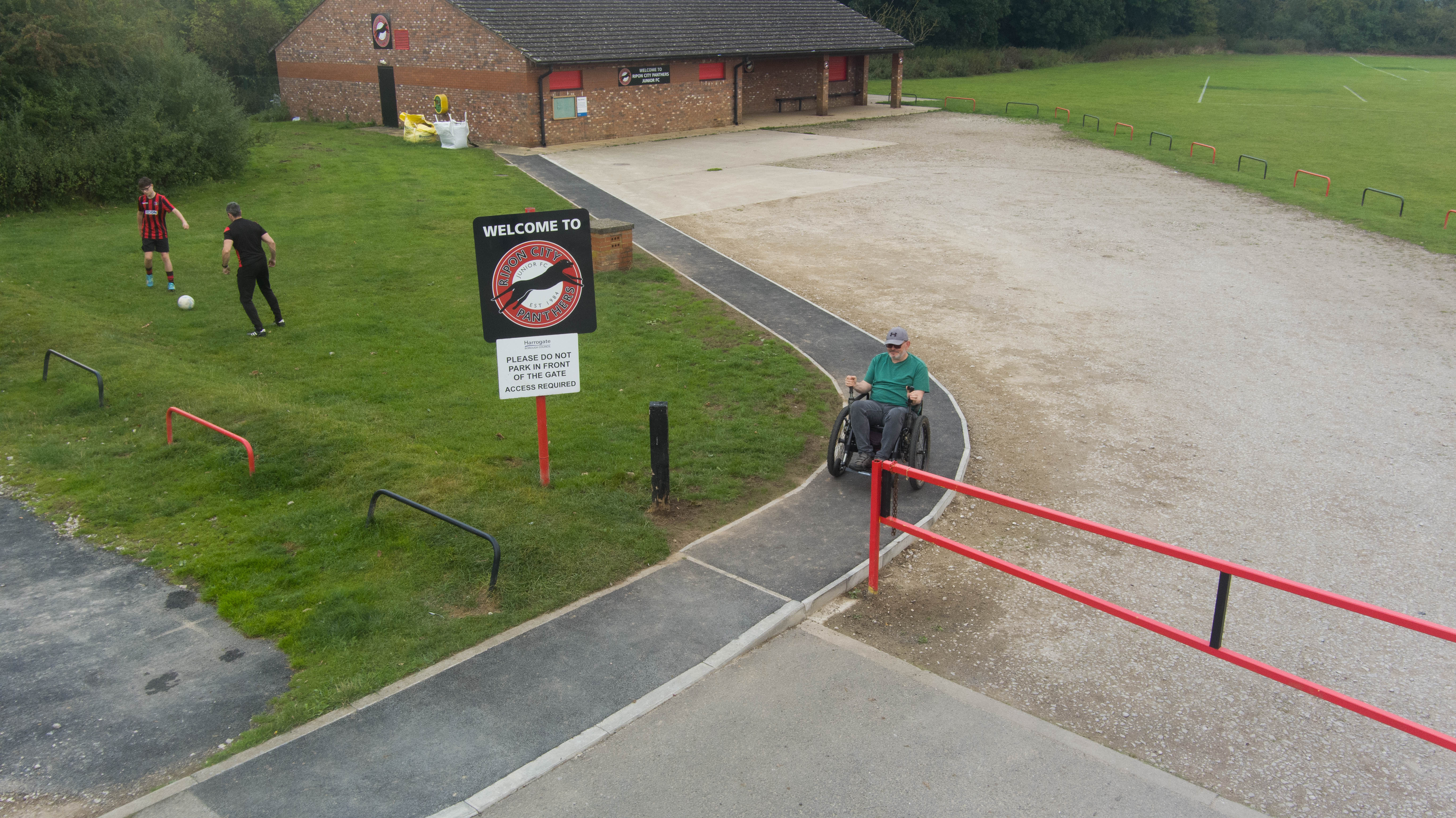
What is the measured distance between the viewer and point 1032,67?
72.2 m

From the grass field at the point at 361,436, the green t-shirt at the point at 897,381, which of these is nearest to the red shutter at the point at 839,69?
the grass field at the point at 361,436

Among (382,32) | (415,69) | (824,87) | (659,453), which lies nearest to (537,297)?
(659,453)

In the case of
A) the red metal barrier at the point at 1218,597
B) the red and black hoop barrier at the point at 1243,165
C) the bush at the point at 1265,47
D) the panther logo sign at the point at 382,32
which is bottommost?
the red metal barrier at the point at 1218,597

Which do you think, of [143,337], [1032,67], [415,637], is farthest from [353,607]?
[1032,67]

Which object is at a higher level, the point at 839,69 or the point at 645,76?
the point at 839,69

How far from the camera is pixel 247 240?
41.5 ft

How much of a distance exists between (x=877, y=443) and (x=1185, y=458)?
11.4 ft

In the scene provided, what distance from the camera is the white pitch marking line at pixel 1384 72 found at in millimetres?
68438

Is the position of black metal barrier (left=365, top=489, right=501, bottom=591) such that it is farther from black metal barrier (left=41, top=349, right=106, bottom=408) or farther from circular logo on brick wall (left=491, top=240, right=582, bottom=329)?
black metal barrier (left=41, top=349, right=106, bottom=408)

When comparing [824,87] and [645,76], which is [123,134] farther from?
[824,87]

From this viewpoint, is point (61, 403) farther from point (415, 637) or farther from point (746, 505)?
point (746, 505)

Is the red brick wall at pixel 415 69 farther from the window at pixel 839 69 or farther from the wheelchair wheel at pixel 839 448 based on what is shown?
the wheelchair wheel at pixel 839 448

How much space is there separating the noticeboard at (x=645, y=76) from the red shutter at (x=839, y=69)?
10154 mm

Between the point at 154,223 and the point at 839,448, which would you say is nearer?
the point at 839,448
